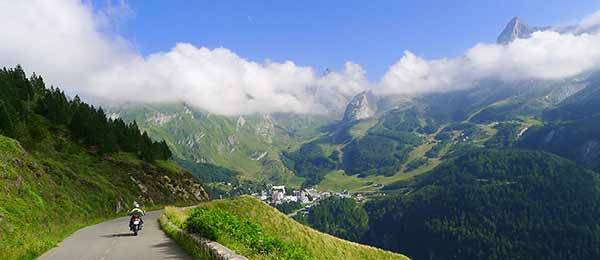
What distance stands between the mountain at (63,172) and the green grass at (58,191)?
0.17 ft

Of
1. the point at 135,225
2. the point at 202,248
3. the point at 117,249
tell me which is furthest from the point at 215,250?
the point at 135,225

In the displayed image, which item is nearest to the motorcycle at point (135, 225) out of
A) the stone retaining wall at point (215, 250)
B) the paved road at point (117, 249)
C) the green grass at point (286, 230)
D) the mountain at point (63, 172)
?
the paved road at point (117, 249)

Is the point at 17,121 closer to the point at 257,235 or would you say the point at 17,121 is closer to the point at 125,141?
the point at 125,141

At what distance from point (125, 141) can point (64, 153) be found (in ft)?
116

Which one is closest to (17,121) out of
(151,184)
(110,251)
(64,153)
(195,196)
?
(64,153)

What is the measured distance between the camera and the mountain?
38125 mm

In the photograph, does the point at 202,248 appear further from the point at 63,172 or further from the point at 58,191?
the point at 63,172

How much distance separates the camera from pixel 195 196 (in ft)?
381

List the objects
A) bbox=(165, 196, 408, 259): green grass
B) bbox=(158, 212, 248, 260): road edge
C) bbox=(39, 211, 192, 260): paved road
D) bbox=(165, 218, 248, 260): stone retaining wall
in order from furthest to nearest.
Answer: bbox=(165, 196, 408, 259): green grass
bbox=(39, 211, 192, 260): paved road
bbox=(158, 212, 248, 260): road edge
bbox=(165, 218, 248, 260): stone retaining wall

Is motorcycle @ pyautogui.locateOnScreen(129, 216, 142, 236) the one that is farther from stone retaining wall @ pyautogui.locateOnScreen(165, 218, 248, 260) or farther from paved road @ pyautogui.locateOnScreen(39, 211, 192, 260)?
stone retaining wall @ pyautogui.locateOnScreen(165, 218, 248, 260)

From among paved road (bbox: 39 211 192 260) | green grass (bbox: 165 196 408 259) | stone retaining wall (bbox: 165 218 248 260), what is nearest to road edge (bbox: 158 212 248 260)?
stone retaining wall (bbox: 165 218 248 260)

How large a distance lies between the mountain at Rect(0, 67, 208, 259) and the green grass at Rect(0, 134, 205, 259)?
0.17 ft

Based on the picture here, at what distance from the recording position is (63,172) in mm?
65812

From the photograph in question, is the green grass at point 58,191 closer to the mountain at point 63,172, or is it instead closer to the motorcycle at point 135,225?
the mountain at point 63,172
